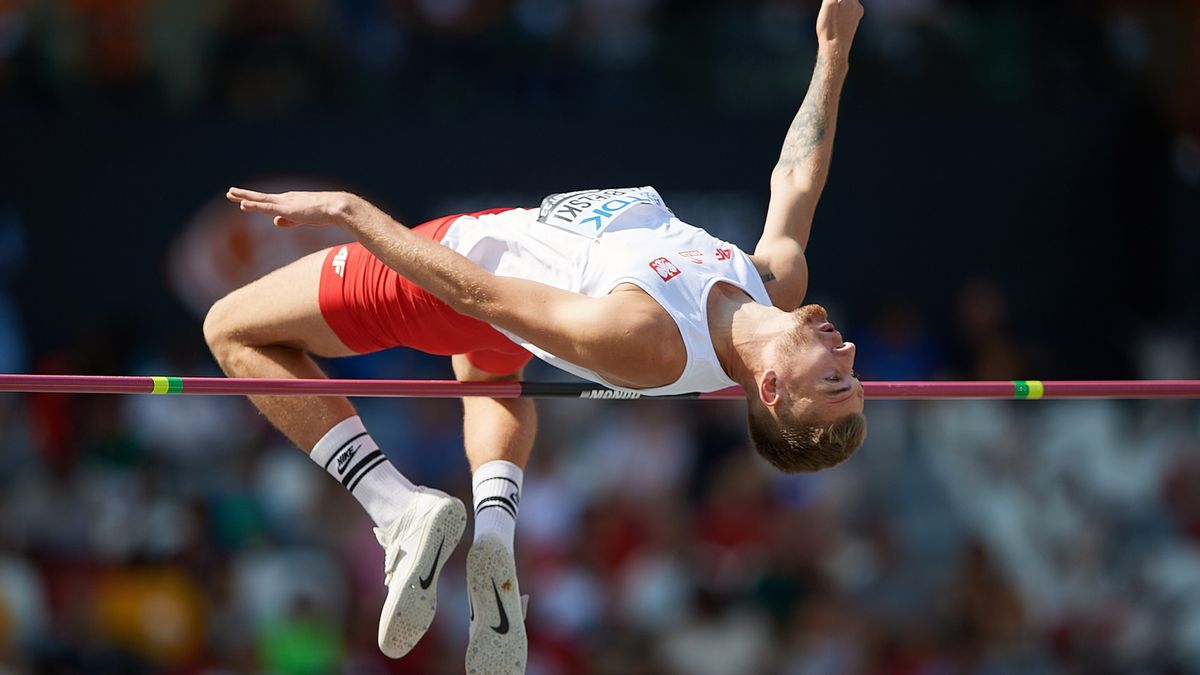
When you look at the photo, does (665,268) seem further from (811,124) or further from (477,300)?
(811,124)

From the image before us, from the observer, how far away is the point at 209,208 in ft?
35.2

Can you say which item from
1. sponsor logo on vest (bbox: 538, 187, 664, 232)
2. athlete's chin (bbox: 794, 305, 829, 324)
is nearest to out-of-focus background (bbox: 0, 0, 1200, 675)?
sponsor logo on vest (bbox: 538, 187, 664, 232)

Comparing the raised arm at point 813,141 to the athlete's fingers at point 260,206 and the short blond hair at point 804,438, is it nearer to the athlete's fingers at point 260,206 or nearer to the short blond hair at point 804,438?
the short blond hair at point 804,438

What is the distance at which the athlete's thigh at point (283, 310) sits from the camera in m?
5.79

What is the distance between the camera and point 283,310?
5805 millimetres

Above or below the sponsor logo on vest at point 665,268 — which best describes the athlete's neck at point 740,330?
below

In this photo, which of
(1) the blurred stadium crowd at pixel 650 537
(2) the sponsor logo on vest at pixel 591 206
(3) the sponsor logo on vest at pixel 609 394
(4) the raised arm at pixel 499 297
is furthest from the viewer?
(1) the blurred stadium crowd at pixel 650 537

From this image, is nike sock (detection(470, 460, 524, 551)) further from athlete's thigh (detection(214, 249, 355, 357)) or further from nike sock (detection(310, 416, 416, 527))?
athlete's thigh (detection(214, 249, 355, 357))

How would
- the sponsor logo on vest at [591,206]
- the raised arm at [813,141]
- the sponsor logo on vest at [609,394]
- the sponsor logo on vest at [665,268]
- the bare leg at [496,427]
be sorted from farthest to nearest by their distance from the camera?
the bare leg at [496,427], the raised arm at [813,141], the sponsor logo on vest at [609,394], the sponsor logo on vest at [591,206], the sponsor logo on vest at [665,268]

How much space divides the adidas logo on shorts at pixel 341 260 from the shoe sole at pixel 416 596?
84 centimetres

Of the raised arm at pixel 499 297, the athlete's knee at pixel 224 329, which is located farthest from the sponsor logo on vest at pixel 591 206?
the athlete's knee at pixel 224 329

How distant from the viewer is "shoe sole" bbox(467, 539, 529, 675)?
5828 mm

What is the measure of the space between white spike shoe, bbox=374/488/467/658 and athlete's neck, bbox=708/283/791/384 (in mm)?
1063

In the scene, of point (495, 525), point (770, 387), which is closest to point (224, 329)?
point (495, 525)
